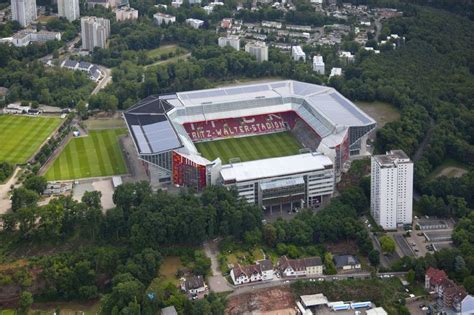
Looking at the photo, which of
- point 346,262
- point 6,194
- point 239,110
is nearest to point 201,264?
point 346,262

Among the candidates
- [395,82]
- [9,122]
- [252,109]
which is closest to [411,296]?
[252,109]

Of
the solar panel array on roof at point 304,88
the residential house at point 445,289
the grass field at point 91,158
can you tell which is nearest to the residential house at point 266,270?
the residential house at point 445,289

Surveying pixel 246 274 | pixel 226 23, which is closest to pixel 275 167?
pixel 246 274

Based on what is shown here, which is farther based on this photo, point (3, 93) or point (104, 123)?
point (3, 93)

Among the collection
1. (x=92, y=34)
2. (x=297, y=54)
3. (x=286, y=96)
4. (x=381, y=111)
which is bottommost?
(x=381, y=111)

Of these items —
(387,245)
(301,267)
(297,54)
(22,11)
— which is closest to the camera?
(301,267)

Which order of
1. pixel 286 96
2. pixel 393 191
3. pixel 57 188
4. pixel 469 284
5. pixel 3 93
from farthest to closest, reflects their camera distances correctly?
pixel 3 93, pixel 286 96, pixel 57 188, pixel 393 191, pixel 469 284

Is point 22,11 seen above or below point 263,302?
above

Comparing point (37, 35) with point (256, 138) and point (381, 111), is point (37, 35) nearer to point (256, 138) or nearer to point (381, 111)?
point (256, 138)
